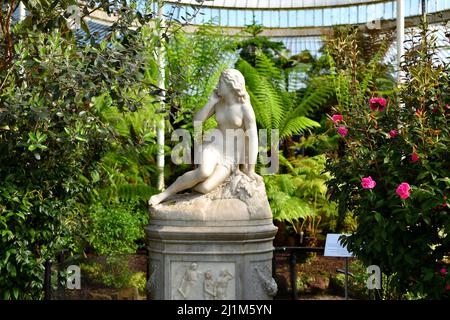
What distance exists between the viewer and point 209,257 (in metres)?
5.24

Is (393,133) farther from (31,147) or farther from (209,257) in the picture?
(31,147)

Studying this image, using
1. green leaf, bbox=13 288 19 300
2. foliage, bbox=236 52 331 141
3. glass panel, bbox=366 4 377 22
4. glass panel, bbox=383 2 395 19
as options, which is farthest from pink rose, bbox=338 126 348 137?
glass panel, bbox=366 4 377 22

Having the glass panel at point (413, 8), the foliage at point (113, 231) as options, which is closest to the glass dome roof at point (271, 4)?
the glass panel at point (413, 8)

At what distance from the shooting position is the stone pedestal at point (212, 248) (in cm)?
522

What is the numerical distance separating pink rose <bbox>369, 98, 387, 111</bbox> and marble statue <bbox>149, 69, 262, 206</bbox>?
111cm

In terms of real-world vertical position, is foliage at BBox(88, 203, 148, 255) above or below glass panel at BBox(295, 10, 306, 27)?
below

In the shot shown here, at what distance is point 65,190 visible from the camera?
614 cm

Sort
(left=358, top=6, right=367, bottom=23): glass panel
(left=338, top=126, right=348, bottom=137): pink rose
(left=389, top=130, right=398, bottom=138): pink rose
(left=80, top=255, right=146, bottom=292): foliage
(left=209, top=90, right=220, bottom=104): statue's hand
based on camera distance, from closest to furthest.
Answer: (left=389, top=130, right=398, bottom=138): pink rose
(left=338, top=126, right=348, bottom=137): pink rose
(left=209, top=90, right=220, bottom=104): statue's hand
(left=80, top=255, right=146, bottom=292): foliage
(left=358, top=6, right=367, bottom=23): glass panel

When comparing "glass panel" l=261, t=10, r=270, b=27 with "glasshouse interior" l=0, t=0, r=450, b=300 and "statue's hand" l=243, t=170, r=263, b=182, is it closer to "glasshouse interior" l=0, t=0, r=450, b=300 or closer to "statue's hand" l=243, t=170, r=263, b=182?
"glasshouse interior" l=0, t=0, r=450, b=300

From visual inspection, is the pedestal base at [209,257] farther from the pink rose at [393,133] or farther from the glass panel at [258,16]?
the glass panel at [258,16]

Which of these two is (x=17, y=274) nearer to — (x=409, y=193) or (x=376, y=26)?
(x=409, y=193)

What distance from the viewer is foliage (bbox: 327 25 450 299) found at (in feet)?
15.6

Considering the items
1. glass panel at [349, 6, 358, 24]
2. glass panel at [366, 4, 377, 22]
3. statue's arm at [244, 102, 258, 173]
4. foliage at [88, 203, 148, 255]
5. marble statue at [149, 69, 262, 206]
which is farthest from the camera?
glass panel at [349, 6, 358, 24]

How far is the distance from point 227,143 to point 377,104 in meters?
1.46
